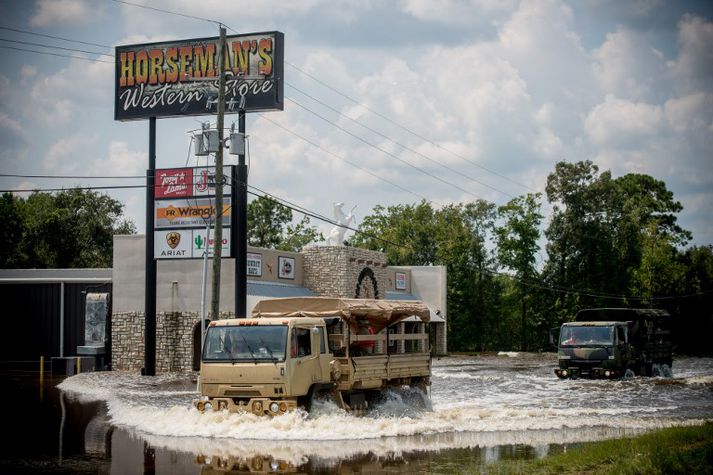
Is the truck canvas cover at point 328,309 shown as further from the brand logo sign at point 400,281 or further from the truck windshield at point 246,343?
the brand logo sign at point 400,281

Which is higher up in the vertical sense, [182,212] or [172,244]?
[182,212]

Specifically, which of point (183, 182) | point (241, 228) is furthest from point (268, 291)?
point (183, 182)

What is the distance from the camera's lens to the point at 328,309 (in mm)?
20953

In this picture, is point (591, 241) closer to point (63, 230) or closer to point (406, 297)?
point (406, 297)

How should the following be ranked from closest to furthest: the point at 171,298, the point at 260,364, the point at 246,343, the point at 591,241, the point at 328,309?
the point at 260,364 → the point at 246,343 → the point at 328,309 → the point at 171,298 → the point at 591,241

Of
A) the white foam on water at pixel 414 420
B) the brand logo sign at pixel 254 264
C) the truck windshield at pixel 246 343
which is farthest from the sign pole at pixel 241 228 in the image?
the truck windshield at pixel 246 343

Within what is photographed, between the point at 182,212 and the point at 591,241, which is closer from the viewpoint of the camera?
the point at 182,212

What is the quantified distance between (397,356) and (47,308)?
27027 millimetres

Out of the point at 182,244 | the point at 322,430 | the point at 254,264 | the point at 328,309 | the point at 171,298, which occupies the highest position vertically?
the point at 182,244

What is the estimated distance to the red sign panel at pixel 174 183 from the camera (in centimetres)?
4006

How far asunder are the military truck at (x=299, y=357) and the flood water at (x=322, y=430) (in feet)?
1.25

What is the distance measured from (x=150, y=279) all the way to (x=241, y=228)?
486 centimetres

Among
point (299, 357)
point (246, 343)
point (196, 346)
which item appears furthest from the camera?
point (196, 346)

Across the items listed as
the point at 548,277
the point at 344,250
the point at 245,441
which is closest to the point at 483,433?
the point at 245,441
